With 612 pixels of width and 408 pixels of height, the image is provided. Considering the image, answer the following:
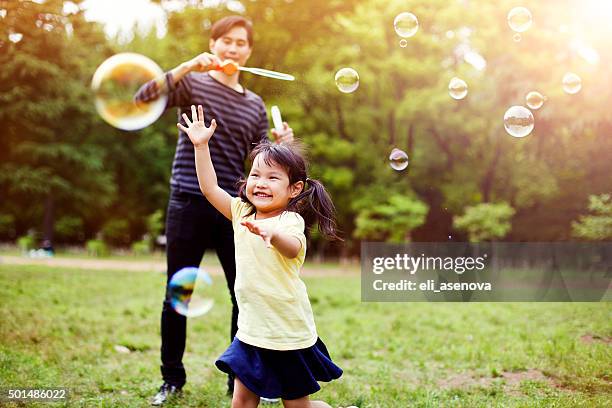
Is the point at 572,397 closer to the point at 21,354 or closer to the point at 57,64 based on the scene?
the point at 21,354

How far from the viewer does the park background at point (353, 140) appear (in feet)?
29.6

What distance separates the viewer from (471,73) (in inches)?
733

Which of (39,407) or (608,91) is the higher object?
(608,91)

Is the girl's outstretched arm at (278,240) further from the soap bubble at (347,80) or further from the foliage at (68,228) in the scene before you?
the foliage at (68,228)

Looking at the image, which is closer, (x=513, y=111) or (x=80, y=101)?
(x=513, y=111)

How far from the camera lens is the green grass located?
368 cm

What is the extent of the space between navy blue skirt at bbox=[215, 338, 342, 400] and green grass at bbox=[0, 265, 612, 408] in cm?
99

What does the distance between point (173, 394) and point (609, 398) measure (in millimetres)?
2297

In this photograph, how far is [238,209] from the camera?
2.78 meters

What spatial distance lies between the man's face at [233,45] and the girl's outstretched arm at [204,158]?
0.84 meters

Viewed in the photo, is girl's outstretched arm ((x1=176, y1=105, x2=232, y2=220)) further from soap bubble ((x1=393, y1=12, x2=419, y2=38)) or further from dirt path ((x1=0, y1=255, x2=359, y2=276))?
dirt path ((x1=0, y1=255, x2=359, y2=276))

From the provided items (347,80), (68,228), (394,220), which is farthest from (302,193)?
(68,228)

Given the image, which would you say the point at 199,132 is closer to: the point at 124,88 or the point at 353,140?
the point at 124,88

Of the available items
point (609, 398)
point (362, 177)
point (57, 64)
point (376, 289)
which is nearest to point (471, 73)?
point (362, 177)
